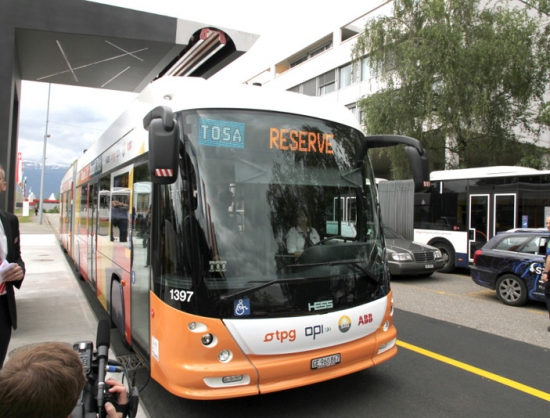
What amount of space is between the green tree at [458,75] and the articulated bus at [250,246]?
14.5 meters

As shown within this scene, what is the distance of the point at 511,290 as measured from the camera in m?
8.59

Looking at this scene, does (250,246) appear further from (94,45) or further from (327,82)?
(327,82)

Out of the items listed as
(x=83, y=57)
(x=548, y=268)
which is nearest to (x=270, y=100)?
(x=548, y=268)

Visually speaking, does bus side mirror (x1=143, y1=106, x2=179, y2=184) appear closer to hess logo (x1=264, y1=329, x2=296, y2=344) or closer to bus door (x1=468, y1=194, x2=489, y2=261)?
hess logo (x1=264, y1=329, x2=296, y2=344)

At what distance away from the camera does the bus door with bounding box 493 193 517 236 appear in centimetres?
1188

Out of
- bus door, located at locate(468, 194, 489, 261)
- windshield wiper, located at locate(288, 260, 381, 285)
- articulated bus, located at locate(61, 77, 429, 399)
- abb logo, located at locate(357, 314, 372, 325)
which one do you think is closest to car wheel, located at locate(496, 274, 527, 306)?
A: bus door, located at locate(468, 194, 489, 261)

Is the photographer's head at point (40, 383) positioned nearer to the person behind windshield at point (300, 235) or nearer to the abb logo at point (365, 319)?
the person behind windshield at point (300, 235)

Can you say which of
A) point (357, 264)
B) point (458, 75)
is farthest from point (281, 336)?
point (458, 75)

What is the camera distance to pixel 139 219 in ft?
14.4

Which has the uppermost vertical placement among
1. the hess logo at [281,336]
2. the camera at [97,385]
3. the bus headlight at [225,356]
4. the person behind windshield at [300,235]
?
the person behind windshield at [300,235]

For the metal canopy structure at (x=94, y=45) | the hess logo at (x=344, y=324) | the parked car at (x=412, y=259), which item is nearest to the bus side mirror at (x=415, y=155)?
the hess logo at (x=344, y=324)

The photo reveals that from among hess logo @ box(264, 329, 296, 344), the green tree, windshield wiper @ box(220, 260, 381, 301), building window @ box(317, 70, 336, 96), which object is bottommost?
hess logo @ box(264, 329, 296, 344)

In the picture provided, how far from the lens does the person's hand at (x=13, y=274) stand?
3.12 meters

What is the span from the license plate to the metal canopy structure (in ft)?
21.1
